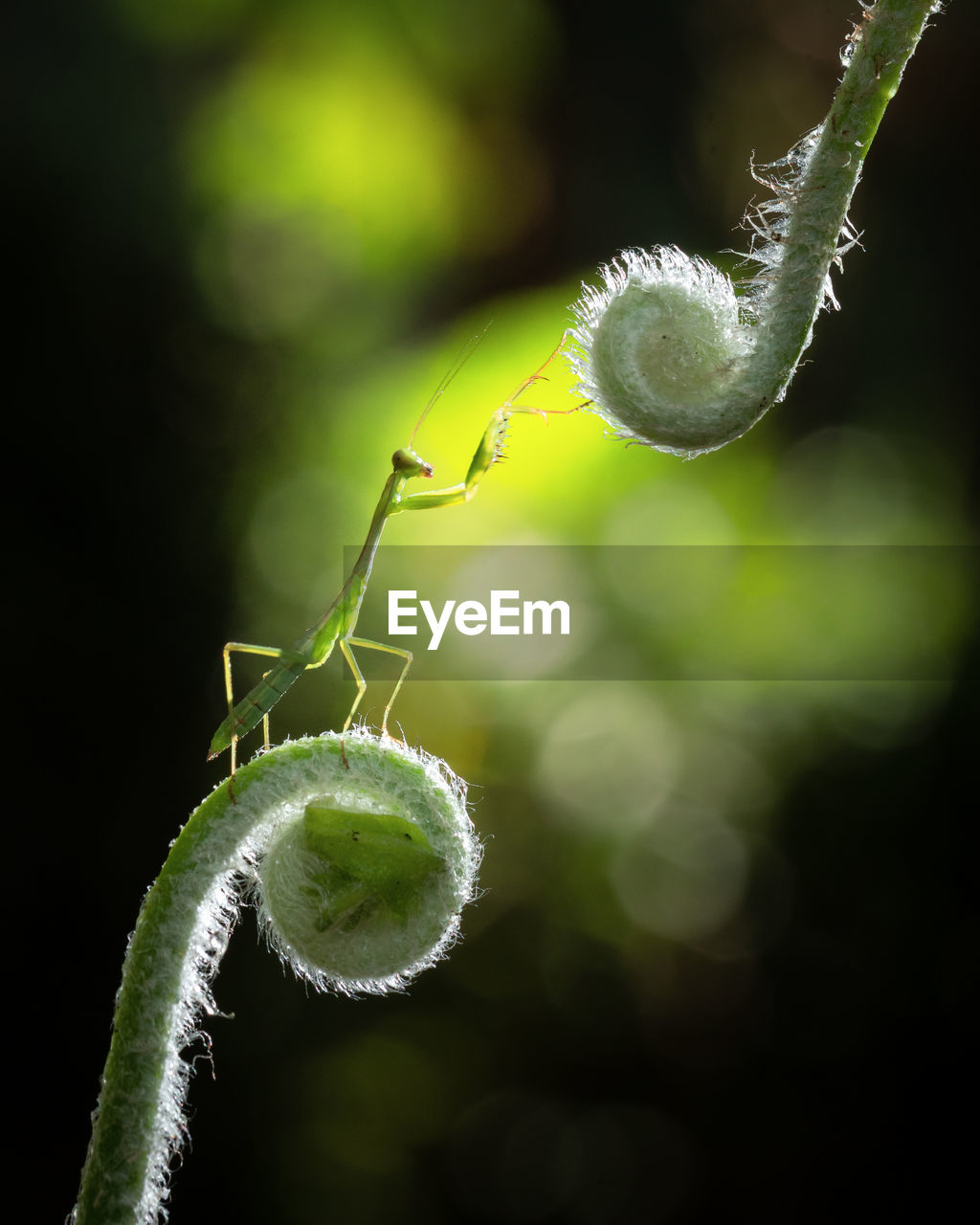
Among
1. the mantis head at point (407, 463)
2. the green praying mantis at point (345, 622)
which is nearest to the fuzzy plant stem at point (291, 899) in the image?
the green praying mantis at point (345, 622)

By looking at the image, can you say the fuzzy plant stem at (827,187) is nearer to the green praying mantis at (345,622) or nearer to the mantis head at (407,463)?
the green praying mantis at (345,622)

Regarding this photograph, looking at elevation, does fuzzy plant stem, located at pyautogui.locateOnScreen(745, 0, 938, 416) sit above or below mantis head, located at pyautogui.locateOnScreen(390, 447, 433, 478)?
below

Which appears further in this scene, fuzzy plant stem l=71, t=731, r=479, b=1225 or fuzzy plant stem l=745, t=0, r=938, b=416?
fuzzy plant stem l=71, t=731, r=479, b=1225

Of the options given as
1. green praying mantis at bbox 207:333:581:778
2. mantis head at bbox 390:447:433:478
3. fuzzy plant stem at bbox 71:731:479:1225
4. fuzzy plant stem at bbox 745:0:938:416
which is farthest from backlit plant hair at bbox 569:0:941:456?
mantis head at bbox 390:447:433:478

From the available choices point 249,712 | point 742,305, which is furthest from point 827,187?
point 249,712

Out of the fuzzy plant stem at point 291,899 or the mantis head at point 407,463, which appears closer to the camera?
the fuzzy plant stem at point 291,899

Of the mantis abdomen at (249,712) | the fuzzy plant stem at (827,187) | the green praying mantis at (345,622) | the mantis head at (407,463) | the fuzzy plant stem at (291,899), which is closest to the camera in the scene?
the fuzzy plant stem at (827,187)

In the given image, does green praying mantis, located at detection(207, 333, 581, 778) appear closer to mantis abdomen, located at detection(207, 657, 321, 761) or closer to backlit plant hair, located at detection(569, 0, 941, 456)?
mantis abdomen, located at detection(207, 657, 321, 761)
